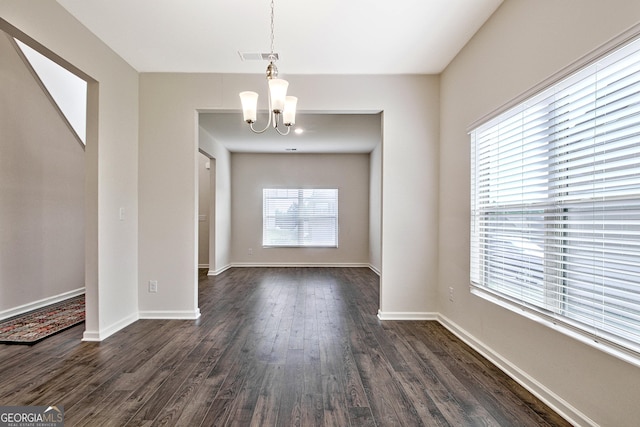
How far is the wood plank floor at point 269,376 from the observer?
1.84 m

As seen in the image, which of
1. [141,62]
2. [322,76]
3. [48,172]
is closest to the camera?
[141,62]

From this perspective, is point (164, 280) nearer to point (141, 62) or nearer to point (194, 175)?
point (194, 175)

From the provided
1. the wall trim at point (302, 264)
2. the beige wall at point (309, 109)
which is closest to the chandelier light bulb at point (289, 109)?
the beige wall at point (309, 109)

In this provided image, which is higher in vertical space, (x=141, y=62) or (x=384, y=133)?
(x=141, y=62)

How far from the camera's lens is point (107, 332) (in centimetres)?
304

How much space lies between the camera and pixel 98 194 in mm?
2975

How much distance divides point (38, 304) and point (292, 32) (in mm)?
4287

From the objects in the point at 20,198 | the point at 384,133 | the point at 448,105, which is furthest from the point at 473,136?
the point at 20,198

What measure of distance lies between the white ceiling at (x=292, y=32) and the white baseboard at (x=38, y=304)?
9.94 feet

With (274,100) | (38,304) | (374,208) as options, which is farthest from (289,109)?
(374,208)

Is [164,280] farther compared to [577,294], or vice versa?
[164,280]

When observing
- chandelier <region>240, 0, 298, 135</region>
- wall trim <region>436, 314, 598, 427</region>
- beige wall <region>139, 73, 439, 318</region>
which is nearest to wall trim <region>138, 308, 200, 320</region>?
beige wall <region>139, 73, 439, 318</region>

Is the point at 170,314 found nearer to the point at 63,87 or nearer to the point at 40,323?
the point at 40,323

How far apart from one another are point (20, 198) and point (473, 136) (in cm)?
495
